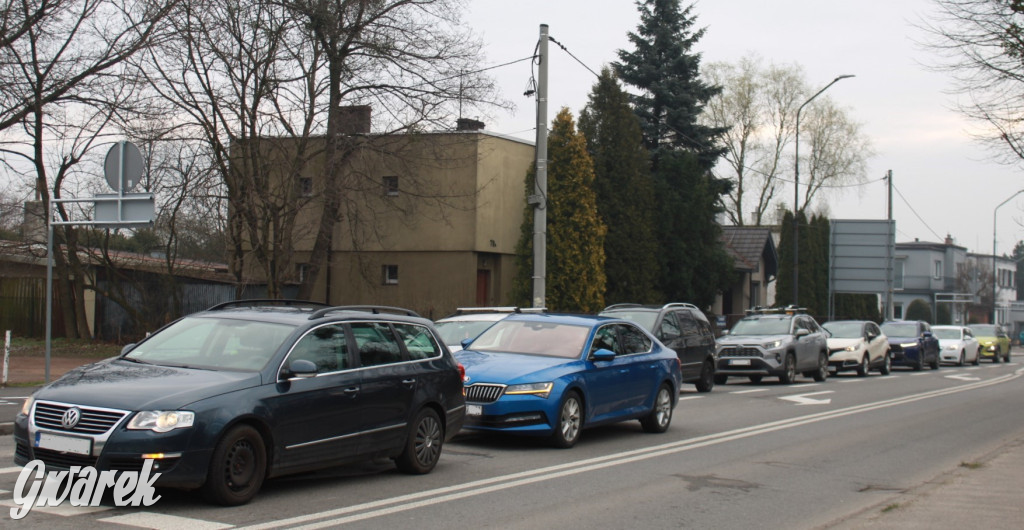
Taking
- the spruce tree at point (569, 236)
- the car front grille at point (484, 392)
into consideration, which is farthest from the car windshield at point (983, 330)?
the car front grille at point (484, 392)

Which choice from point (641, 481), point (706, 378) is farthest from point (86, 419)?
point (706, 378)

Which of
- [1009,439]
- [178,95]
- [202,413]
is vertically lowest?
[1009,439]

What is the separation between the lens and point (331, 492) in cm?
828

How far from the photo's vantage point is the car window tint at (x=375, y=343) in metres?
8.94

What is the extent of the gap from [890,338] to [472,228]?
48.5 feet

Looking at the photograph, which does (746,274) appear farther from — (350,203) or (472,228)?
(350,203)

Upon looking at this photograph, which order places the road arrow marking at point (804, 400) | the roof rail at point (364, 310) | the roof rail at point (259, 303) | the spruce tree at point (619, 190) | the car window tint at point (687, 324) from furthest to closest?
1. the spruce tree at point (619, 190)
2. the car window tint at point (687, 324)
3. the road arrow marking at point (804, 400)
4. the roof rail at point (259, 303)
5. the roof rail at point (364, 310)

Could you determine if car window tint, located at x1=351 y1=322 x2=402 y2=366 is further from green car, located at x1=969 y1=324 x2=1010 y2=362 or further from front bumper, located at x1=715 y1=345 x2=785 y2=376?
green car, located at x1=969 y1=324 x2=1010 y2=362

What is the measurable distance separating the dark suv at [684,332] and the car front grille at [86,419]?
13.6 metres

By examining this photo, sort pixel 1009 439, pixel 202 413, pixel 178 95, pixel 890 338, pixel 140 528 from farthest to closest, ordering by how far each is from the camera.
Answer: pixel 890 338, pixel 178 95, pixel 1009 439, pixel 202 413, pixel 140 528

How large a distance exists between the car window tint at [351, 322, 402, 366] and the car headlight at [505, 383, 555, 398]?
6.71ft

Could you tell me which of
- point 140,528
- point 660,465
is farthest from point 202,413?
point 660,465

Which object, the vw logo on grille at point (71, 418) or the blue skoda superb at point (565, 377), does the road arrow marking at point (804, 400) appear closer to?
the blue skoda superb at point (565, 377)

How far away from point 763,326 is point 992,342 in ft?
84.0
